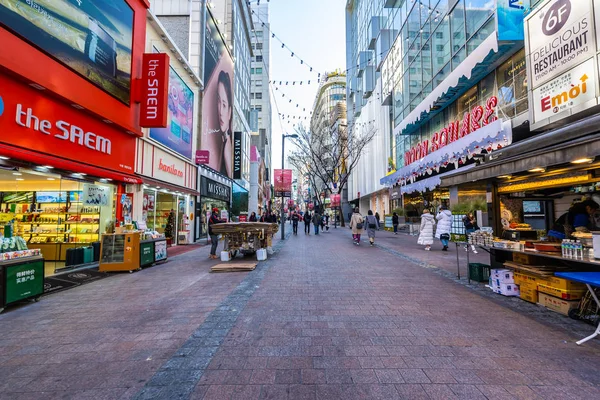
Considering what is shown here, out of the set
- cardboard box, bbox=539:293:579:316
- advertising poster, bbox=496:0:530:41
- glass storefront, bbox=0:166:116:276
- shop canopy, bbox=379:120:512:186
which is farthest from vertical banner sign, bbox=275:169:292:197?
cardboard box, bbox=539:293:579:316

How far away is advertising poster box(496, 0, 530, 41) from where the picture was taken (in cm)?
1015

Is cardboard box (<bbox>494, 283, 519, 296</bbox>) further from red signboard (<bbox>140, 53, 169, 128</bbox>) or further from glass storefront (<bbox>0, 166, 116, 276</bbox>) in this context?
red signboard (<bbox>140, 53, 169, 128</bbox>)

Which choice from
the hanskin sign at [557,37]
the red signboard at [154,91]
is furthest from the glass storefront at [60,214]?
the hanskin sign at [557,37]

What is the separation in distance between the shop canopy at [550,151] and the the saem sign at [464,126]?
7.59m

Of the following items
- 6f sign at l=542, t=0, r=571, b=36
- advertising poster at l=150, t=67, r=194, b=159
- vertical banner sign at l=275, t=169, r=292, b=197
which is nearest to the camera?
6f sign at l=542, t=0, r=571, b=36

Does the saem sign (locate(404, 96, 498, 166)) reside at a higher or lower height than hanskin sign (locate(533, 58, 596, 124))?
higher

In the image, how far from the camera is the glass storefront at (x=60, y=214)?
28.0 ft

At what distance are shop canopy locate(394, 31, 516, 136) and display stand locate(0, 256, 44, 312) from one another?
14.5 m

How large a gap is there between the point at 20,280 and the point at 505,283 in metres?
8.58

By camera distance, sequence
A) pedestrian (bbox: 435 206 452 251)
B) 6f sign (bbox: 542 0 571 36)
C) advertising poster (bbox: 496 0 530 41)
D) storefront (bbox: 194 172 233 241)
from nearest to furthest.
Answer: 6f sign (bbox: 542 0 571 36), advertising poster (bbox: 496 0 530 41), pedestrian (bbox: 435 206 452 251), storefront (bbox: 194 172 233 241)

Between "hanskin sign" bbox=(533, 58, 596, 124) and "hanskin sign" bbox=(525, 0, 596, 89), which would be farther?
"hanskin sign" bbox=(525, 0, 596, 89)

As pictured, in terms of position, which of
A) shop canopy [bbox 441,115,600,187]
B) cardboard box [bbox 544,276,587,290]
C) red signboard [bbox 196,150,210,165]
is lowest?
cardboard box [bbox 544,276,587,290]

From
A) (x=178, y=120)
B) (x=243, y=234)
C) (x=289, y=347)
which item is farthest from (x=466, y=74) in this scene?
(x=289, y=347)

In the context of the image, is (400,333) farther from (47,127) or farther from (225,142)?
(225,142)
